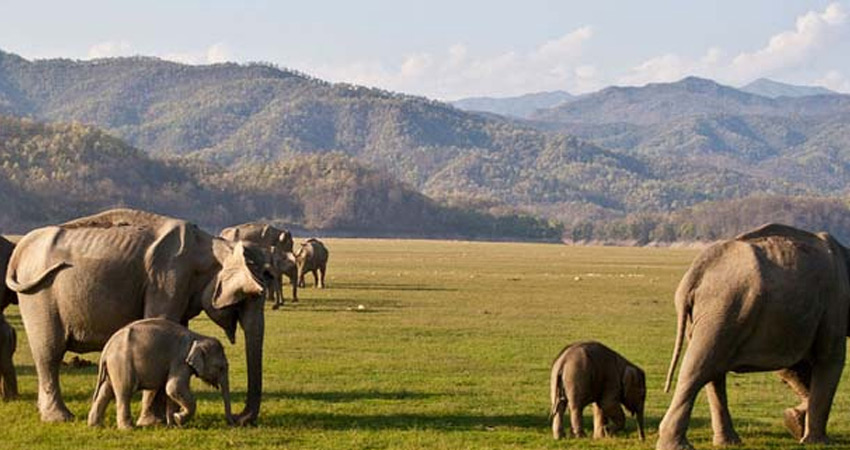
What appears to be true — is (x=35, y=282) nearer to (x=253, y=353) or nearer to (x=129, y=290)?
(x=129, y=290)

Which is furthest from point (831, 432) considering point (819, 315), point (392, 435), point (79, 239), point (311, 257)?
point (311, 257)

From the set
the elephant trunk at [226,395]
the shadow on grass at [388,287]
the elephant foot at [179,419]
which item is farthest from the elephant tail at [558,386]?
the shadow on grass at [388,287]

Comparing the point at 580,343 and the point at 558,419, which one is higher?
the point at 580,343

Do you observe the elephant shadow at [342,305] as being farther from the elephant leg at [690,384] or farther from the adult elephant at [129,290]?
the elephant leg at [690,384]

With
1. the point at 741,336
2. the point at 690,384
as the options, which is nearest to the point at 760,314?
the point at 741,336

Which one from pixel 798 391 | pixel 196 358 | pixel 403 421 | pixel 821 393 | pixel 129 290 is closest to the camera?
pixel 196 358

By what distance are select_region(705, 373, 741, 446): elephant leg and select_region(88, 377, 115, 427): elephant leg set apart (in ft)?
22.6

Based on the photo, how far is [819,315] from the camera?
14859mm

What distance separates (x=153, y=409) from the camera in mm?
15750

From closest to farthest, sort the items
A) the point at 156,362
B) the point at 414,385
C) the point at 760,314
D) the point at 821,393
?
the point at 760,314 < the point at 156,362 < the point at 821,393 < the point at 414,385

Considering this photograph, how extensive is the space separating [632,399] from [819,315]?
7.67 feet

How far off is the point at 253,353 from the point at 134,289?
1716 millimetres

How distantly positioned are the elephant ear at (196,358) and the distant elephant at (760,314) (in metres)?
5.16

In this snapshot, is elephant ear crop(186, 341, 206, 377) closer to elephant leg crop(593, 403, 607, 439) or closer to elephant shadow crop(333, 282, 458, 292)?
elephant leg crop(593, 403, 607, 439)
